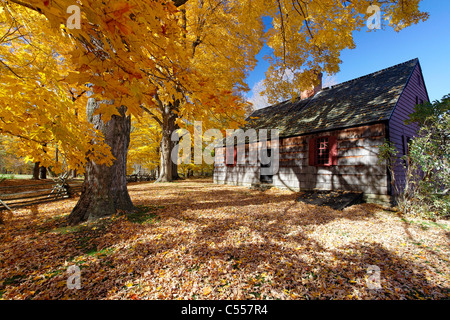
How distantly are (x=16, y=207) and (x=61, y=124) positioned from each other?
679cm

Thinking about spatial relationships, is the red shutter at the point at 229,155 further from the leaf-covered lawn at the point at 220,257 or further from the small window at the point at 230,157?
the leaf-covered lawn at the point at 220,257

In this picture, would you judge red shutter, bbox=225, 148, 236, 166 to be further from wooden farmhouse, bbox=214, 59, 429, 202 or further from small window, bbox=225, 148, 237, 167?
wooden farmhouse, bbox=214, 59, 429, 202

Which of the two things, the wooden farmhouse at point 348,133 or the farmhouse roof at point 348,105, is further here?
the farmhouse roof at point 348,105

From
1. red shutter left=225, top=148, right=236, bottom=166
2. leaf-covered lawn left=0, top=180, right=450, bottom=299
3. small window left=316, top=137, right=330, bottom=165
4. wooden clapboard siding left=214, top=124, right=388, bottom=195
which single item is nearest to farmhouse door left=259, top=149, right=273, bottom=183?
wooden clapboard siding left=214, top=124, right=388, bottom=195

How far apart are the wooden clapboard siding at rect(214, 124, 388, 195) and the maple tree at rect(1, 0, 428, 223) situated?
321cm

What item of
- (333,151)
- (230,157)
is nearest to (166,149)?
(230,157)

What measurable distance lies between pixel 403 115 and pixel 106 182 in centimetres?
1290

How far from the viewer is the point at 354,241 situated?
3.98 metres

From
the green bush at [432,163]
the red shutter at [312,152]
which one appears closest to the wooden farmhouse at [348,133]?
the red shutter at [312,152]

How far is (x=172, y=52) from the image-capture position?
7.20 ft

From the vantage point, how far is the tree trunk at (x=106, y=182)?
465 cm

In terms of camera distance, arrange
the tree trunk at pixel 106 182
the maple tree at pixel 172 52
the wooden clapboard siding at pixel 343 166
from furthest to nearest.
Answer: the wooden clapboard siding at pixel 343 166 → the tree trunk at pixel 106 182 → the maple tree at pixel 172 52

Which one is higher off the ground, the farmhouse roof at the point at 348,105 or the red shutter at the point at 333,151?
the farmhouse roof at the point at 348,105
